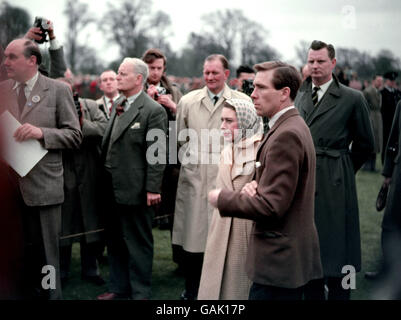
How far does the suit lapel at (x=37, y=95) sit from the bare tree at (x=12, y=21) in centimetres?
90

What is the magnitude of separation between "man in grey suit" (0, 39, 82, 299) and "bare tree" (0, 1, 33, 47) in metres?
0.79

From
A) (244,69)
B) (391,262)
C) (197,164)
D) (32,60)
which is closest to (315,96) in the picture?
(197,164)

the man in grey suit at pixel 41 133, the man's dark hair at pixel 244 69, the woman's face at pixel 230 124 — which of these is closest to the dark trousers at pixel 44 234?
the man in grey suit at pixel 41 133

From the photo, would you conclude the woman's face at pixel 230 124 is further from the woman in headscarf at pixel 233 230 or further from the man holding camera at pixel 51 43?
the man holding camera at pixel 51 43

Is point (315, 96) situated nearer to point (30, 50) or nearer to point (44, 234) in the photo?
point (30, 50)

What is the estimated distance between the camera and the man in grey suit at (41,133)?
4176mm

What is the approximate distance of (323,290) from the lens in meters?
4.24

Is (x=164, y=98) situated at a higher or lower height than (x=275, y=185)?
higher

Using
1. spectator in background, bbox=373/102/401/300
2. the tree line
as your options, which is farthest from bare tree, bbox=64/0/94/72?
spectator in background, bbox=373/102/401/300

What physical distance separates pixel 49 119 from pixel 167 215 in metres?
1.94

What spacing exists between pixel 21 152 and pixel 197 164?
165 cm

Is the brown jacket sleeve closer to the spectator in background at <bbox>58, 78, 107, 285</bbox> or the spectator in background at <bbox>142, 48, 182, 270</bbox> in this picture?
the spectator in background at <bbox>142, 48, 182, 270</bbox>

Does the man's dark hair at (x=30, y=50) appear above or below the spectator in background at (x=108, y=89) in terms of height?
above
